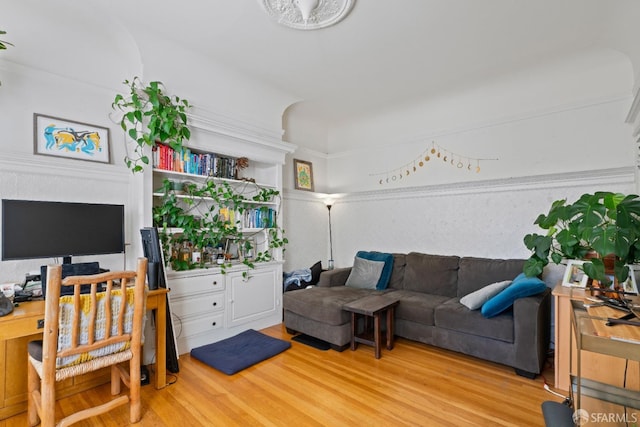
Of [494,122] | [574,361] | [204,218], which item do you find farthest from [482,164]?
[204,218]

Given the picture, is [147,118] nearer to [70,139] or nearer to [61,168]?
[70,139]

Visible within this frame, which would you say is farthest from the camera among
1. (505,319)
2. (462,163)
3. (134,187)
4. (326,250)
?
(326,250)

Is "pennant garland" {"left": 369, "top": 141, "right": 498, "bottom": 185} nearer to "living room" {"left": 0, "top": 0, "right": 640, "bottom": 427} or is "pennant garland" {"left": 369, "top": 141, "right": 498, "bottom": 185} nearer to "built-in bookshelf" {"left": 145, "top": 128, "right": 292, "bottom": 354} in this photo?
"living room" {"left": 0, "top": 0, "right": 640, "bottom": 427}

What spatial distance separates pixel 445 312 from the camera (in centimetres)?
287

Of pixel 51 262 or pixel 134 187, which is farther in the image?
pixel 134 187

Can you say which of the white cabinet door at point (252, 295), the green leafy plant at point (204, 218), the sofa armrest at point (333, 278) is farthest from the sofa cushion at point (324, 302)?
the green leafy plant at point (204, 218)

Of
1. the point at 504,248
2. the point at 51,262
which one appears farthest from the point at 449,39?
the point at 51,262

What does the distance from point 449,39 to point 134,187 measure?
3.08m

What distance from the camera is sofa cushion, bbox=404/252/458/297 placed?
3.48m

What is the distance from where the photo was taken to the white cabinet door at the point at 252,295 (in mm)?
3316

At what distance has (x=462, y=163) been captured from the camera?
3.80 m

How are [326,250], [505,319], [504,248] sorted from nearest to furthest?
[505,319] → [504,248] → [326,250]

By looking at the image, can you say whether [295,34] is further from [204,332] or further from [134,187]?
[204,332]

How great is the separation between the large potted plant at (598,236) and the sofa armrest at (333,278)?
6.77 feet
